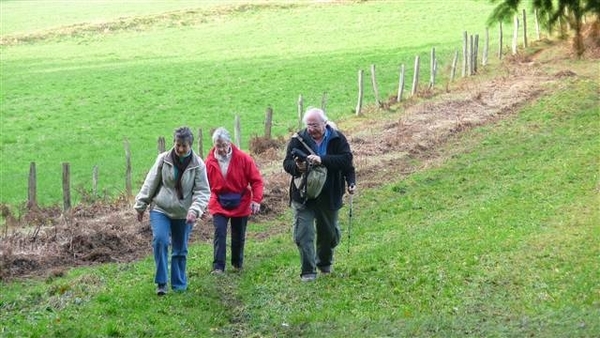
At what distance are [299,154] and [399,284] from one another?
211 centimetres

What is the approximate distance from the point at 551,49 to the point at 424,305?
34.8 metres

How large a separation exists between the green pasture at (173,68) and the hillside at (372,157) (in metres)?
2.65

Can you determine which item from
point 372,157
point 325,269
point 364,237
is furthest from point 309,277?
point 372,157

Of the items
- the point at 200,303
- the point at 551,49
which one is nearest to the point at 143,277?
the point at 200,303

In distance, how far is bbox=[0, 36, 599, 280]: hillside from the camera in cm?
1734

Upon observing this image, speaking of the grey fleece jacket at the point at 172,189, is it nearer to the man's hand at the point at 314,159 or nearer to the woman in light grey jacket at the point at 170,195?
the woman in light grey jacket at the point at 170,195

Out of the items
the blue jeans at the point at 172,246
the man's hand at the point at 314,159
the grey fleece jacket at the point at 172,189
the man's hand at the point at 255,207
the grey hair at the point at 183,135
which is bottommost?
the blue jeans at the point at 172,246

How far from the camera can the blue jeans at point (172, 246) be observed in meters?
12.9

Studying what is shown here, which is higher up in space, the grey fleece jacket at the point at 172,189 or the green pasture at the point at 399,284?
the grey fleece jacket at the point at 172,189

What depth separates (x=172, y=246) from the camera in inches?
522

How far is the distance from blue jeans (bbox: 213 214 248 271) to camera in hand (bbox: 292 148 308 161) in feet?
6.36

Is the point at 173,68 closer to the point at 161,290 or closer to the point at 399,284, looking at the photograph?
the point at 161,290

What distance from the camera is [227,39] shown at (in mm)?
63219

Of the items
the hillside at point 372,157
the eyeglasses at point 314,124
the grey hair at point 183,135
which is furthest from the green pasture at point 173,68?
the eyeglasses at point 314,124
